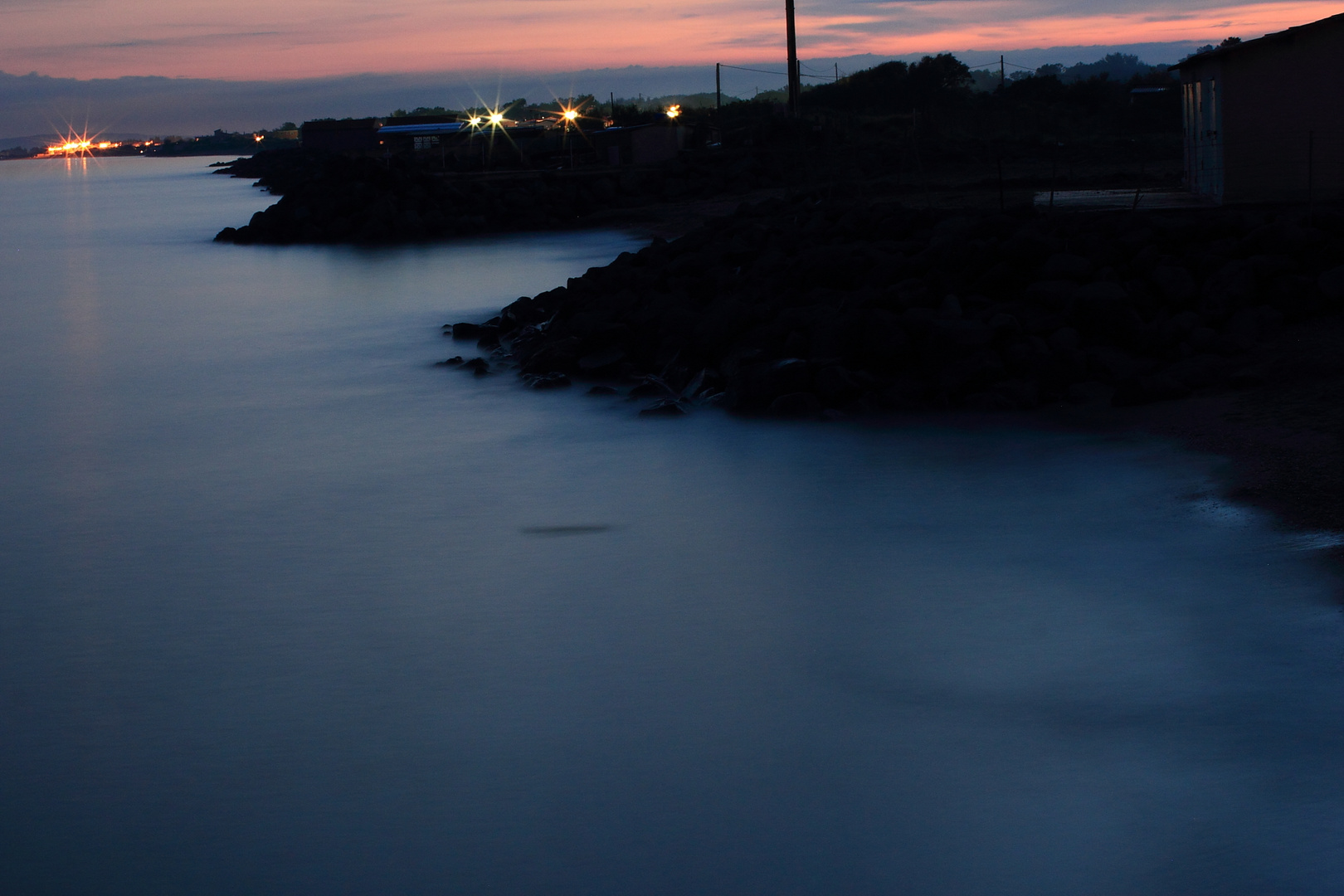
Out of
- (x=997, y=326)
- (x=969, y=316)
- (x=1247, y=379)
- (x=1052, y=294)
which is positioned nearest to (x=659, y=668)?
(x=997, y=326)

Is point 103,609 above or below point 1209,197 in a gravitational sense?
below

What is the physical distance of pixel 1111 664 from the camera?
273 inches

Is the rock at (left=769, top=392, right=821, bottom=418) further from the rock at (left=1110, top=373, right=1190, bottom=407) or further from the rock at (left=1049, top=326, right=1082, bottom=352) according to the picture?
the rock at (left=1110, top=373, right=1190, bottom=407)

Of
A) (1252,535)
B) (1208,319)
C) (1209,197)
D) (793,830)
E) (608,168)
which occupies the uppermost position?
(608,168)

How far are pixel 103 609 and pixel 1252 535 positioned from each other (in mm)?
8153

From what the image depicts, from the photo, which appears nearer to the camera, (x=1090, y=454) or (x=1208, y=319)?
(x=1090, y=454)

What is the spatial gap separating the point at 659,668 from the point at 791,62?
138 ft

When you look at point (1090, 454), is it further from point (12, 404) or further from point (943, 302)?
point (12, 404)

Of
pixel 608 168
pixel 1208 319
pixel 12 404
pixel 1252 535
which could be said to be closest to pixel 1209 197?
pixel 1208 319

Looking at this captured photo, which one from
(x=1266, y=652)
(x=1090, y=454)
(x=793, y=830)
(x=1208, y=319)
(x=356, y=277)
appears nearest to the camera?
(x=793, y=830)

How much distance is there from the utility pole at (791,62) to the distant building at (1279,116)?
88.2ft

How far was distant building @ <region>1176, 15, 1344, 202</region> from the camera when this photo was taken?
17.6 meters

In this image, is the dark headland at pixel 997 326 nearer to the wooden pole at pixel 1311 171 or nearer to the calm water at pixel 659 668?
the wooden pole at pixel 1311 171

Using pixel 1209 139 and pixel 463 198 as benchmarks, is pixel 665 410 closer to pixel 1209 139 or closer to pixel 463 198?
pixel 1209 139
